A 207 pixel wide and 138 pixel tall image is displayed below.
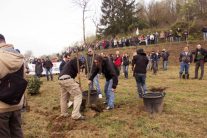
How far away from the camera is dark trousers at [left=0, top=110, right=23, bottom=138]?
16.1 feet

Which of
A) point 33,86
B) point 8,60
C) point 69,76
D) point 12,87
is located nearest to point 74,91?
point 69,76

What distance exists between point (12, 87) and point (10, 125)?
76cm

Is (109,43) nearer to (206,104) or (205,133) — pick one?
(206,104)

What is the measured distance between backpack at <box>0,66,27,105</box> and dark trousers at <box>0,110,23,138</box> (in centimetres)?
25

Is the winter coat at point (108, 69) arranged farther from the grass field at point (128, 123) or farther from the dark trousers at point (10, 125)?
the dark trousers at point (10, 125)

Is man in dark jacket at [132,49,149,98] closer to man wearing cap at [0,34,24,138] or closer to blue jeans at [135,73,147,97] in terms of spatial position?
blue jeans at [135,73,147,97]

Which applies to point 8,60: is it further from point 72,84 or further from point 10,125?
point 72,84

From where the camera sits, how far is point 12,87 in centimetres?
482

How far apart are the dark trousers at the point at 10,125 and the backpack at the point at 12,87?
0.25 m

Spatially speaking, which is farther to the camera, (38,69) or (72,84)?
(38,69)

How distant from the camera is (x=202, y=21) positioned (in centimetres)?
4328

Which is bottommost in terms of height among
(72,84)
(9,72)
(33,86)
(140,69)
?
(33,86)

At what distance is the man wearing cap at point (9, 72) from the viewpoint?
4758 mm

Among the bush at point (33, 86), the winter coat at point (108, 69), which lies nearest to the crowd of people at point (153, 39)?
the bush at point (33, 86)
